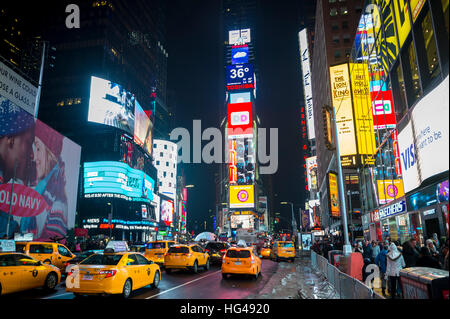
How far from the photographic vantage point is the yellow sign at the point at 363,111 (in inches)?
974

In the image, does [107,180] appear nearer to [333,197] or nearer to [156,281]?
[333,197]

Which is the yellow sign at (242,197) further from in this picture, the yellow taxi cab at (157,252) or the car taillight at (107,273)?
the car taillight at (107,273)

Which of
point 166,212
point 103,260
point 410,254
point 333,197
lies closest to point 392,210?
point 410,254

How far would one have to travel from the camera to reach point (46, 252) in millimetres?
16828

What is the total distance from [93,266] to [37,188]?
91.4ft

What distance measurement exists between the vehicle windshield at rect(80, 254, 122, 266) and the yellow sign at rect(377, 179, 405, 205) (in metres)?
17.9

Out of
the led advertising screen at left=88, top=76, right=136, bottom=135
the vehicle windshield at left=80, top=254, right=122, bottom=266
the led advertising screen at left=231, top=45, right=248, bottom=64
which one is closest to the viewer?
the vehicle windshield at left=80, top=254, right=122, bottom=266

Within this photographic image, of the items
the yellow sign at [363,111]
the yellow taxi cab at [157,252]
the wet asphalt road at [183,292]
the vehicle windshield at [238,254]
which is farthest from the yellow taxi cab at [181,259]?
the yellow sign at [363,111]

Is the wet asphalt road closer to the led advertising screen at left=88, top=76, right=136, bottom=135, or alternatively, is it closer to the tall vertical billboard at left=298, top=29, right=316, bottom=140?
the led advertising screen at left=88, top=76, right=136, bottom=135

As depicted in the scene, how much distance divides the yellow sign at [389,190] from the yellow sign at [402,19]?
906 cm

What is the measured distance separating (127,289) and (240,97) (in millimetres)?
109133

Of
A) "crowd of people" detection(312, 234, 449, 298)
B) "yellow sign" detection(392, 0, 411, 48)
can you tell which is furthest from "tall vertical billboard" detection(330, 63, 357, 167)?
"crowd of people" detection(312, 234, 449, 298)

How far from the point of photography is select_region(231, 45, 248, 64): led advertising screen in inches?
4724
